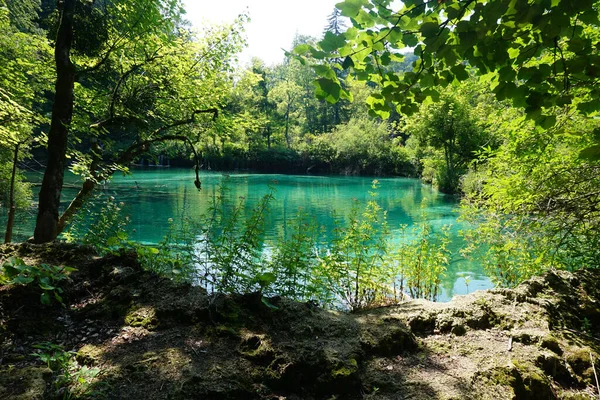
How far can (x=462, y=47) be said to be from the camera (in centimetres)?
163

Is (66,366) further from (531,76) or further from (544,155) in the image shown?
(544,155)

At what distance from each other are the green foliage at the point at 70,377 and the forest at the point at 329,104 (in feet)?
0.04

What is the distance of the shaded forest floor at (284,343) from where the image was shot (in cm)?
182

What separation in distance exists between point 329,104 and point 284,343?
5874 millimetres

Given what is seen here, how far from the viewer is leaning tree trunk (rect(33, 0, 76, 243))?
4.58 metres

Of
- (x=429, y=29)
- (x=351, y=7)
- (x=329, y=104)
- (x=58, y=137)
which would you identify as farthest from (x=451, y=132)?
(x=351, y=7)

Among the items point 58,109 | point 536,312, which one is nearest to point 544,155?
point 536,312

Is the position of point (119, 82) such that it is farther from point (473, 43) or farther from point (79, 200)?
point (473, 43)

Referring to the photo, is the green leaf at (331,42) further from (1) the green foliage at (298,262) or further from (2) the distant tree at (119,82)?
(2) the distant tree at (119,82)

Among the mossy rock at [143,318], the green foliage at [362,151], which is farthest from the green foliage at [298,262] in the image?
the green foliage at [362,151]

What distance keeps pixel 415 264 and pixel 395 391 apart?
15.0 ft

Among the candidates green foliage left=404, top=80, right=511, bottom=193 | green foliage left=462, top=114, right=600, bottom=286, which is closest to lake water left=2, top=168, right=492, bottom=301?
green foliage left=462, top=114, right=600, bottom=286

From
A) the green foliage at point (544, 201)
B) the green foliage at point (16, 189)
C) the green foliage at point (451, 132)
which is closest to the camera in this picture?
the green foliage at point (544, 201)

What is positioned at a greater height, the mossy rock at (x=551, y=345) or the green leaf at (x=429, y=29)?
the green leaf at (x=429, y=29)
